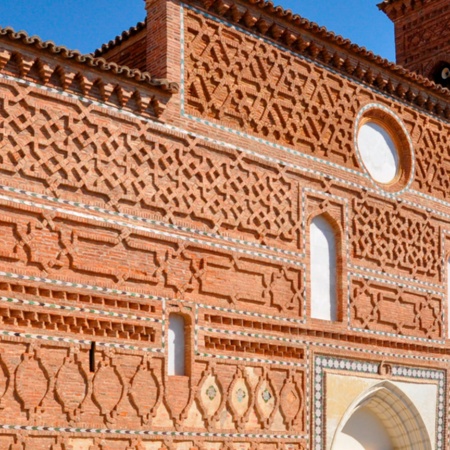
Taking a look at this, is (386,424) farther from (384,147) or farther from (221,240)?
(221,240)

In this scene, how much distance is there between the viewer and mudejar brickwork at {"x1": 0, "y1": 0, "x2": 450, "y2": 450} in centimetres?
796

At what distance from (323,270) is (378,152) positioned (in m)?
2.07

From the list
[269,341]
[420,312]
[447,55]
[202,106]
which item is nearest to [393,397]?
[420,312]

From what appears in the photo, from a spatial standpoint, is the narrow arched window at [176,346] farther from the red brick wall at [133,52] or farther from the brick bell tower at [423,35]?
the brick bell tower at [423,35]

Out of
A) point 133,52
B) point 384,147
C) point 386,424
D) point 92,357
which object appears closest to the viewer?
point 92,357

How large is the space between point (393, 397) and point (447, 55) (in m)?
6.41

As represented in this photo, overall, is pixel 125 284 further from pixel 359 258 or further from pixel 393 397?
pixel 393 397

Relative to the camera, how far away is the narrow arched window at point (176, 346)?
A: 350 inches

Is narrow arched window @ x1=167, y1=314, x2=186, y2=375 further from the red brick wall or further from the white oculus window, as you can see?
the white oculus window

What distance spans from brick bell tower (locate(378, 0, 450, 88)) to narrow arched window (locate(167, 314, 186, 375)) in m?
8.05

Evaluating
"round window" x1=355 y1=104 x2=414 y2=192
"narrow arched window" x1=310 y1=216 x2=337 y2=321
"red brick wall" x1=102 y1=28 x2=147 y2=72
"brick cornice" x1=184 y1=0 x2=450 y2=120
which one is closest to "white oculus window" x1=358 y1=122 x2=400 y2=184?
"round window" x1=355 y1=104 x2=414 y2=192

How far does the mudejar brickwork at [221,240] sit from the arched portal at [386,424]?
0.09ft

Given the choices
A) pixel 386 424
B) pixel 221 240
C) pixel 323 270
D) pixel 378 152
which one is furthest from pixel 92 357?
pixel 378 152

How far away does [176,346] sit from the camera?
8.95m
